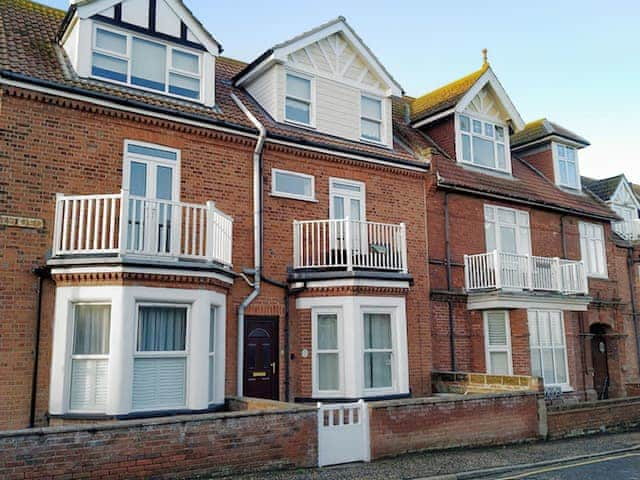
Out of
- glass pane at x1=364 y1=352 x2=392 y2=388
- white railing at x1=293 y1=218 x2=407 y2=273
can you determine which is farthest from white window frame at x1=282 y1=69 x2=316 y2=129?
glass pane at x1=364 y1=352 x2=392 y2=388

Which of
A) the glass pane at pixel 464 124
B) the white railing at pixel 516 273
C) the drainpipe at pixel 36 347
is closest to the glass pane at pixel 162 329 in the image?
the drainpipe at pixel 36 347

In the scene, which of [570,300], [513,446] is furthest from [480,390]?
[570,300]

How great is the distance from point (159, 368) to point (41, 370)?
1958 mm

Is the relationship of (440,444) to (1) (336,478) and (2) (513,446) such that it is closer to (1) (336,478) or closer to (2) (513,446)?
(2) (513,446)

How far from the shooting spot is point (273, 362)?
12859 millimetres

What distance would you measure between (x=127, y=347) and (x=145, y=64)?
633 cm

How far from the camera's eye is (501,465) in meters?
9.98

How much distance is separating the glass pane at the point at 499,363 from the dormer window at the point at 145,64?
10.7 meters

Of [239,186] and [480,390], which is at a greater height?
[239,186]

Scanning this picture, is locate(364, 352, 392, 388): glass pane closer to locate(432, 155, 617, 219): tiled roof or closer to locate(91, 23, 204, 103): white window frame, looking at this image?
locate(432, 155, 617, 219): tiled roof

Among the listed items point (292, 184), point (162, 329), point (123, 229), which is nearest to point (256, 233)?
point (292, 184)

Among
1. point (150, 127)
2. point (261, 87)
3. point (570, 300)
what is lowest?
point (570, 300)

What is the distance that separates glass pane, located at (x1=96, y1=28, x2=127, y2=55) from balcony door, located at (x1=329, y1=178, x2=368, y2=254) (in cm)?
563

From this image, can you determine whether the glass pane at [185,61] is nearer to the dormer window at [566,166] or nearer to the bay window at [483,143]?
the bay window at [483,143]
